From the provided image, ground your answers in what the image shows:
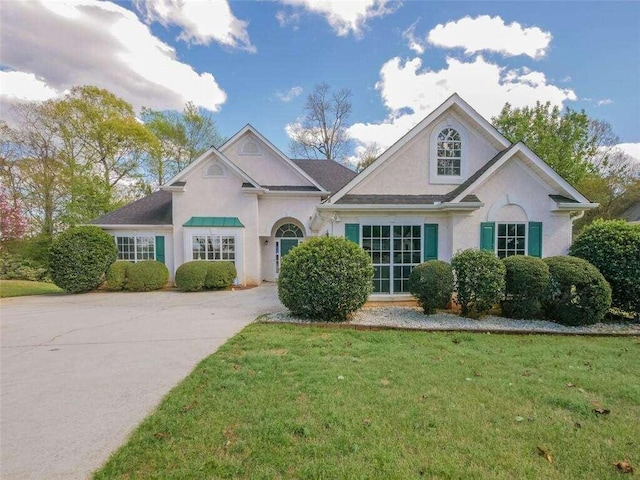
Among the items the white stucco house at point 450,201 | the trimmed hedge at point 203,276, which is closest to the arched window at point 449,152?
the white stucco house at point 450,201

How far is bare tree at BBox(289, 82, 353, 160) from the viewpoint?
1174 inches

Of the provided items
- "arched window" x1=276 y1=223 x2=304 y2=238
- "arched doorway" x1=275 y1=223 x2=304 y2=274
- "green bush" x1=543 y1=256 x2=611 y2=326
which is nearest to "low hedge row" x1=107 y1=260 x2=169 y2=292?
"arched doorway" x1=275 y1=223 x2=304 y2=274

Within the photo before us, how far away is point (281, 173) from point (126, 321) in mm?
10506

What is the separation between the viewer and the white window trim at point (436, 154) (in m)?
10.2

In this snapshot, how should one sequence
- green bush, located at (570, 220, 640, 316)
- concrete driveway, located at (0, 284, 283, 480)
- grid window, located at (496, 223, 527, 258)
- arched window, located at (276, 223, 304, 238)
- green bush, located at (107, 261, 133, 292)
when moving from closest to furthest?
1. concrete driveway, located at (0, 284, 283, 480)
2. green bush, located at (570, 220, 640, 316)
3. grid window, located at (496, 223, 527, 258)
4. green bush, located at (107, 261, 133, 292)
5. arched window, located at (276, 223, 304, 238)

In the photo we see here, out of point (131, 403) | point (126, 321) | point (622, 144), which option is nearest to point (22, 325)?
point (126, 321)

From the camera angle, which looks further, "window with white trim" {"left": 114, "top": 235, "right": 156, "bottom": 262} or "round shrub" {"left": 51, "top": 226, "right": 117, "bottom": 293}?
"window with white trim" {"left": 114, "top": 235, "right": 156, "bottom": 262}

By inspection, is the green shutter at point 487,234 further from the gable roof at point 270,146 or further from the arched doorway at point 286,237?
the arched doorway at point 286,237

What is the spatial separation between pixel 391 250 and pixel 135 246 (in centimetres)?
1307

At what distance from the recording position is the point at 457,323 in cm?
743

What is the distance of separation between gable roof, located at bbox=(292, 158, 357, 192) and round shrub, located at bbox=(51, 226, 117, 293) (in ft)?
37.8

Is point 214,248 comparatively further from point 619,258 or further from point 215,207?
point 619,258

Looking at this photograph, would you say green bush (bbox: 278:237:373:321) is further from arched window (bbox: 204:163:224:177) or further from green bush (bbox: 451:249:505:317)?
arched window (bbox: 204:163:224:177)

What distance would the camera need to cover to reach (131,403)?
12.1ft
